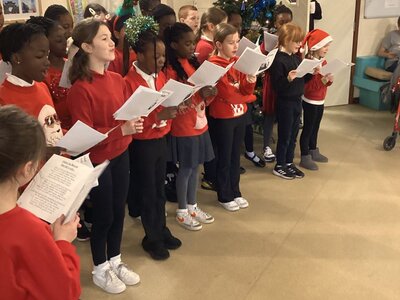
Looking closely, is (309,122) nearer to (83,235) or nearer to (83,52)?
(83,235)

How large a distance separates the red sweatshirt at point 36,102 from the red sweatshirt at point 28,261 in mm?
707

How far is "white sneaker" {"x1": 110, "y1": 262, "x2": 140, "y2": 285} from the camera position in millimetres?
2357

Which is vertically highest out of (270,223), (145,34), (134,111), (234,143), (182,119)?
(145,34)

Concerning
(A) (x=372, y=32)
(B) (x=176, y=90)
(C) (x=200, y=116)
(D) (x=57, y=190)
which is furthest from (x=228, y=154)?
(A) (x=372, y=32)

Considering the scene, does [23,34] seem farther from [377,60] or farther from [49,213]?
[377,60]

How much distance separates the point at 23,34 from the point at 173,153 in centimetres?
114

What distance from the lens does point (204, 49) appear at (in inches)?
123

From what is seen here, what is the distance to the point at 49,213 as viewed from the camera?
1.30m

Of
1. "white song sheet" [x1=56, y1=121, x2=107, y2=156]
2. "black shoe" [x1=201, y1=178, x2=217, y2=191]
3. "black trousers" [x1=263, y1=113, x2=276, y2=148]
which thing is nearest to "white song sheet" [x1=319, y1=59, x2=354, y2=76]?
"black trousers" [x1=263, y1=113, x2=276, y2=148]

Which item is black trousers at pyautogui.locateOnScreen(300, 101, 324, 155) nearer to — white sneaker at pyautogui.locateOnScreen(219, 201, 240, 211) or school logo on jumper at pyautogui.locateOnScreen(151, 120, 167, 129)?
white sneaker at pyautogui.locateOnScreen(219, 201, 240, 211)

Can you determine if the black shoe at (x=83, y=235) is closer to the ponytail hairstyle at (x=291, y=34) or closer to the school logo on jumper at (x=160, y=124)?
the school logo on jumper at (x=160, y=124)

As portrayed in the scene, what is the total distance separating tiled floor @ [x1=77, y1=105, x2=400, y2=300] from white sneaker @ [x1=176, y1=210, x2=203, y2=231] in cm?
4

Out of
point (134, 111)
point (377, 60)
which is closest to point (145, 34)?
point (134, 111)

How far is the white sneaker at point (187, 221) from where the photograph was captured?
9.42 ft
